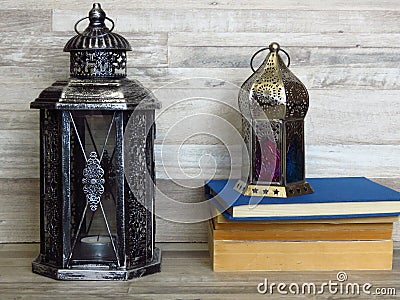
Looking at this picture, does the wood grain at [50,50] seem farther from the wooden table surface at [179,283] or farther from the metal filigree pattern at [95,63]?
the wooden table surface at [179,283]

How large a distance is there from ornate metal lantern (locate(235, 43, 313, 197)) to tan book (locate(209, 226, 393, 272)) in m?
0.08

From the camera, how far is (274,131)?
1090 mm

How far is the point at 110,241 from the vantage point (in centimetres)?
106

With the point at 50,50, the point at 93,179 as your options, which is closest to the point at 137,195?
the point at 93,179

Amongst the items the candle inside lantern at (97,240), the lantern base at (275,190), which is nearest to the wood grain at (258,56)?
the lantern base at (275,190)

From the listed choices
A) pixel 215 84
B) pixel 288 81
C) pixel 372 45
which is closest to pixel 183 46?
pixel 215 84

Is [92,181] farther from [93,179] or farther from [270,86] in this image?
[270,86]

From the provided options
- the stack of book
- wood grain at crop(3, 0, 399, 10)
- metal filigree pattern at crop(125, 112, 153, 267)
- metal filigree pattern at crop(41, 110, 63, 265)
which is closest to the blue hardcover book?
the stack of book

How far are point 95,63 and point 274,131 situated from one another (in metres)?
0.30

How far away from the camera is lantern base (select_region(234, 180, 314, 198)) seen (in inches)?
42.8

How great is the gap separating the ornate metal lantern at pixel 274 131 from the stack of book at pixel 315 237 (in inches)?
1.3

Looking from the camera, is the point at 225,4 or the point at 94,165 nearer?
the point at 94,165

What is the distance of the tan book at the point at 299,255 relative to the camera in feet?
3.50

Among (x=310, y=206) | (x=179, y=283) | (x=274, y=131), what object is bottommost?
(x=179, y=283)
